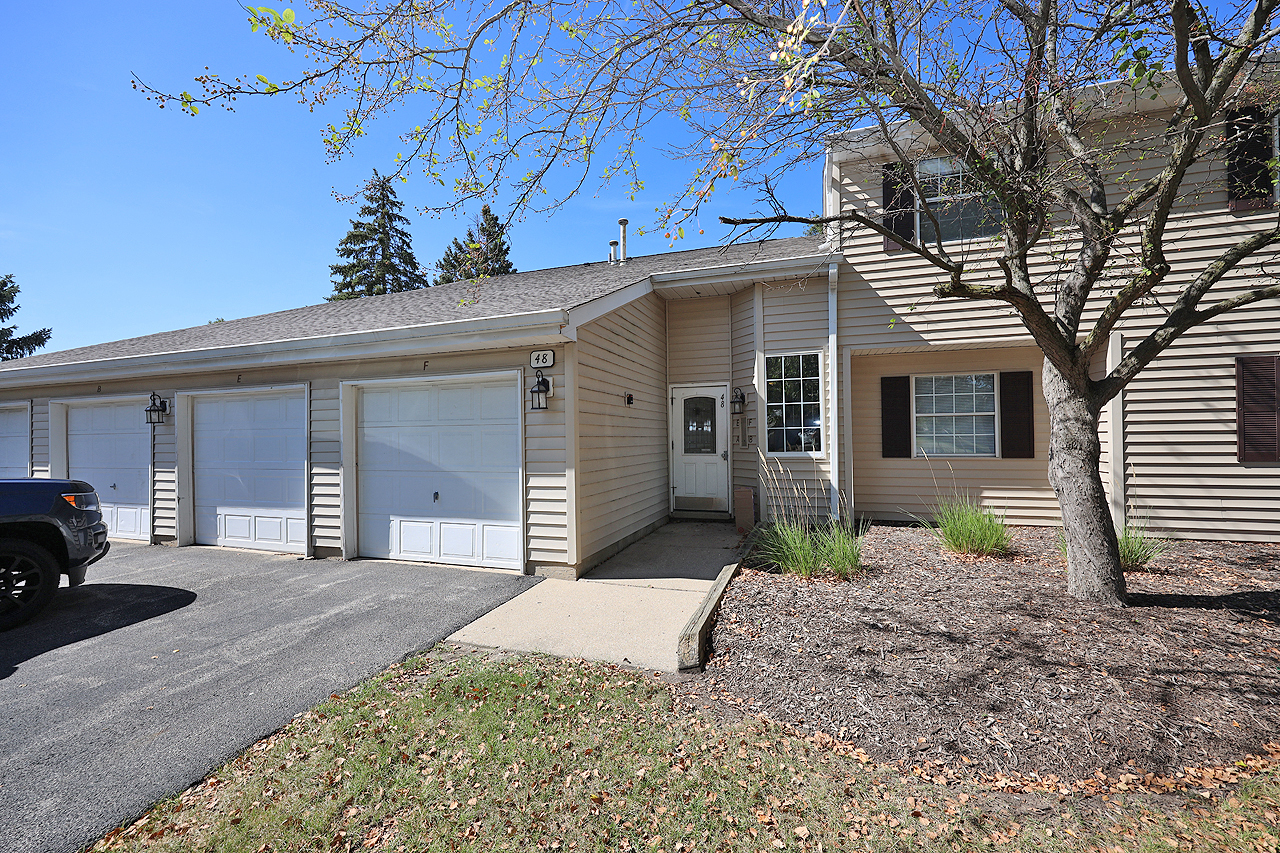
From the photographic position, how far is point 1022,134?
4168 mm

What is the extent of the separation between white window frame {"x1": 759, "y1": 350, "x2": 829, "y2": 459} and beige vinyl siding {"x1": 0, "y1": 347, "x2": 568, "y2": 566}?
11.4 feet

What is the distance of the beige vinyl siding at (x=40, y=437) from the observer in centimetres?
802

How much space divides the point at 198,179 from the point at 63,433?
5.94 metres

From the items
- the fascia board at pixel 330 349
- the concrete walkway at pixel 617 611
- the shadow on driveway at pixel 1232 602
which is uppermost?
the fascia board at pixel 330 349

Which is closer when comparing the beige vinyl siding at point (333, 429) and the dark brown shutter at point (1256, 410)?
the beige vinyl siding at point (333, 429)

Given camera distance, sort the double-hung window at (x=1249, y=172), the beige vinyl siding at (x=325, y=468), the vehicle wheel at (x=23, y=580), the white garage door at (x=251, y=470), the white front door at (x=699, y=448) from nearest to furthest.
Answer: the vehicle wheel at (x=23, y=580) < the double-hung window at (x=1249, y=172) < the beige vinyl siding at (x=325, y=468) < the white garage door at (x=251, y=470) < the white front door at (x=699, y=448)

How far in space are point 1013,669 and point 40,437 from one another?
12.8m

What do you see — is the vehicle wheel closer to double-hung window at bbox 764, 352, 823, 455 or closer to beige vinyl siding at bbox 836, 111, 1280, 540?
double-hung window at bbox 764, 352, 823, 455

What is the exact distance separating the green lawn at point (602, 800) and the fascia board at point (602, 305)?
3524 millimetres

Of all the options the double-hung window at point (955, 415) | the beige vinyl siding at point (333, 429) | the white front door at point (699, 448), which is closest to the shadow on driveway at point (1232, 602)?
the double-hung window at point (955, 415)

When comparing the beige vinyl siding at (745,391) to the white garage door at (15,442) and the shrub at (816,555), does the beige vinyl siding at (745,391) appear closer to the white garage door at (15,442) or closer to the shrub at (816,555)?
the shrub at (816,555)

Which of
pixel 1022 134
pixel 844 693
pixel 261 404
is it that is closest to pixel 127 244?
pixel 261 404

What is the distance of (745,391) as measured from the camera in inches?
315

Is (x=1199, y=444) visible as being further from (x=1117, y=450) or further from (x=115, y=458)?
(x=115, y=458)
